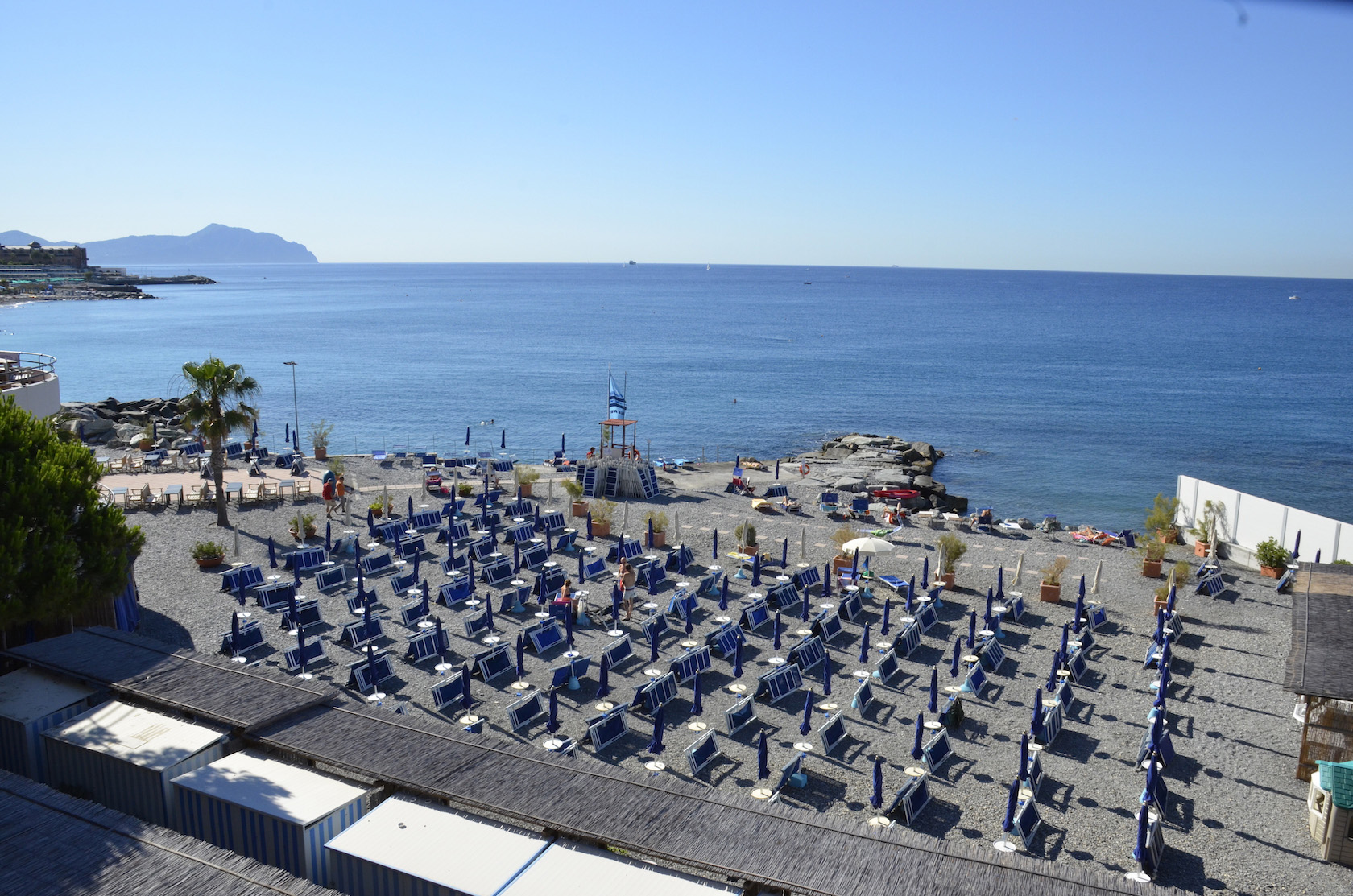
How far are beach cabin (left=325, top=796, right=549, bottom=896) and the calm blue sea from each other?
3696 centimetres

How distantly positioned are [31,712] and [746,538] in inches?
651

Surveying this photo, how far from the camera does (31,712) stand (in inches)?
400

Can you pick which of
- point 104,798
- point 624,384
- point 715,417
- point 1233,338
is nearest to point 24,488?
point 104,798

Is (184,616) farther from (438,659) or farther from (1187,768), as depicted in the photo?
(1187,768)

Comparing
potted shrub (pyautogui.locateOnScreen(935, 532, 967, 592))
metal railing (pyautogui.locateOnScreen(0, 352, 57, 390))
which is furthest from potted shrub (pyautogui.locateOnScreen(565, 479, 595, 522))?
metal railing (pyautogui.locateOnScreen(0, 352, 57, 390))

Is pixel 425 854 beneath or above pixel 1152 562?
above

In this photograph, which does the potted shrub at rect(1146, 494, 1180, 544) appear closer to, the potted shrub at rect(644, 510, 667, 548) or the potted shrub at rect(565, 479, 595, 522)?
the potted shrub at rect(644, 510, 667, 548)

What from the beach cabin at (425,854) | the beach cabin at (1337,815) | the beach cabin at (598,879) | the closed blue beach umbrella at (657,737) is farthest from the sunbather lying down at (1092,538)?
the beach cabin at (425,854)

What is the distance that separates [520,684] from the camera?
15305mm

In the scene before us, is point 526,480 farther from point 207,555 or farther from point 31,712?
point 31,712

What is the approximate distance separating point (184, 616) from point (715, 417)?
47819mm

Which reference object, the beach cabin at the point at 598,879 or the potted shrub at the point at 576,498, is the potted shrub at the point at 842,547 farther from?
the beach cabin at the point at 598,879

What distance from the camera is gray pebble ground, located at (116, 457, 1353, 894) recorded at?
11.5 m

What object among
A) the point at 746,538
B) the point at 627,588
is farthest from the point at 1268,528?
the point at 627,588
